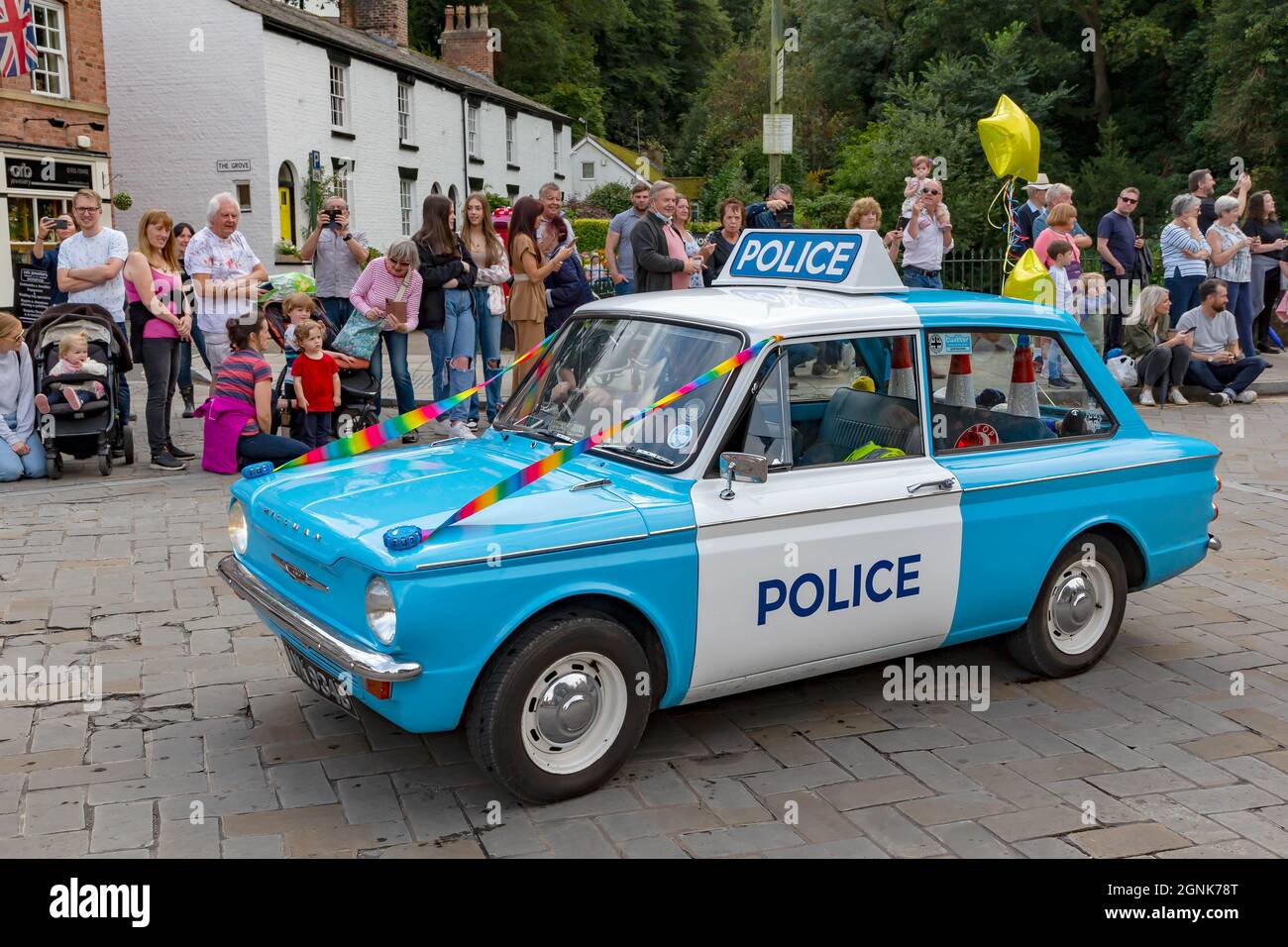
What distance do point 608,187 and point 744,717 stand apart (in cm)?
4725

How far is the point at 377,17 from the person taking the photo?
37.9m

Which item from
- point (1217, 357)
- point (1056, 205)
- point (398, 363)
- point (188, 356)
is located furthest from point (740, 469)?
point (1217, 357)

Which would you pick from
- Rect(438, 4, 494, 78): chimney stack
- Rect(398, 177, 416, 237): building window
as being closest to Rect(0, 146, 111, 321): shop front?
Rect(398, 177, 416, 237): building window

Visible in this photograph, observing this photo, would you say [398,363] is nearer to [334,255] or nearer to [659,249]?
[334,255]

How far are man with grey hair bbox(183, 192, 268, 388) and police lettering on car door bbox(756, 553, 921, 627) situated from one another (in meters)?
7.18

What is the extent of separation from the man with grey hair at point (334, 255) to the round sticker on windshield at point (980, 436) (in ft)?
24.4

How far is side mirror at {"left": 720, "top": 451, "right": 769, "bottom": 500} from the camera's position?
4477 millimetres

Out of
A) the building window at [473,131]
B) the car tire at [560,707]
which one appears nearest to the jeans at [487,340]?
the car tire at [560,707]

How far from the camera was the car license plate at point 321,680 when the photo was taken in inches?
172

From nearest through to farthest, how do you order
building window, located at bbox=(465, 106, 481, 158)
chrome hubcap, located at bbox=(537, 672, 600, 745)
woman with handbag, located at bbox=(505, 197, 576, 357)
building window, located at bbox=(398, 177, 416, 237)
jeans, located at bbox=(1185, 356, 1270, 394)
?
chrome hubcap, located at bbox=(537, 672, 600, 745)
woman with handbag, located at bbox=(505, 197, 576, 357)
jeans, located at bbox=(1185, 356, 1270, 394)
building window, located at bbox=(398, 177, 416, 237)
building window, located at bbox=(465, 106, 481, 158)

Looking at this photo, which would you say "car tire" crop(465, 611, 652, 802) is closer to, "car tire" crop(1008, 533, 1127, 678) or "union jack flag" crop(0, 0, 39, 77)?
"car tire" crop(1008, 533, 1127, 678)

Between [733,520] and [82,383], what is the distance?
708 centimetres

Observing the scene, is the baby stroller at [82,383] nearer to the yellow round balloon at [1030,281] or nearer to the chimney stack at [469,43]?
the yellow round balloon at [1030,281]
